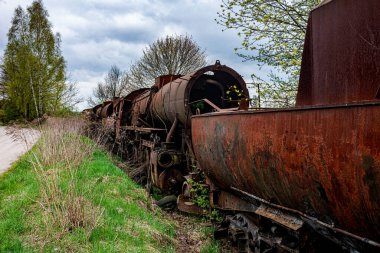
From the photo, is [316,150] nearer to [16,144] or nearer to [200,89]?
[200,89]

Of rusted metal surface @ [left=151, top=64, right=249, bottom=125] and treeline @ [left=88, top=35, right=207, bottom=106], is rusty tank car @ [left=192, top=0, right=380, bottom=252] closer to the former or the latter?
rusted metal surface @ [left=151, top=64, right=249, bottom=125]

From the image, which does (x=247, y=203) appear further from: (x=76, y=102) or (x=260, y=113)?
(x=76, y=102)

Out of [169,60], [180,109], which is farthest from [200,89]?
[169,60]

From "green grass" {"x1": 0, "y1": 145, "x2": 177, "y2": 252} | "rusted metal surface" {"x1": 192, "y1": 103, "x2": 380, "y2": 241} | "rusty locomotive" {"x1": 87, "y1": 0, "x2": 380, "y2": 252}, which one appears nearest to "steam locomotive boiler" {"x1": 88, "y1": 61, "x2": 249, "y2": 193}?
"green grass" {"x1": 0, "y1": 145, "x2": 177, "y2": 252}

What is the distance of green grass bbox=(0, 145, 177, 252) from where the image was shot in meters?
4.13

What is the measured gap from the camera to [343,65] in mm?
3039

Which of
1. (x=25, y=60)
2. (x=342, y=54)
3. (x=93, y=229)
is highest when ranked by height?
(x=25, y=60)

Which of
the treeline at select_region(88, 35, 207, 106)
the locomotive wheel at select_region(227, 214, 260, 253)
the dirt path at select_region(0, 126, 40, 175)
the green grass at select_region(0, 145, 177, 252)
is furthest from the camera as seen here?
the treeline at select_region(88, 35, 207, 106)

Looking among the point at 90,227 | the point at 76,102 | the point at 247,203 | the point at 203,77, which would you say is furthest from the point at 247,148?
the point at 76,102

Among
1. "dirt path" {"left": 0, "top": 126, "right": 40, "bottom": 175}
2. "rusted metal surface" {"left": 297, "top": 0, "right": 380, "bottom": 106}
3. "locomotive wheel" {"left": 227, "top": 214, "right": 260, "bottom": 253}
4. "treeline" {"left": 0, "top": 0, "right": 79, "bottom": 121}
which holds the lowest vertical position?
"locomotive wheel" {"left": 227, "top": 214, "right": 260, "bottom": 253}

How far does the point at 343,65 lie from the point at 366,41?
11.5 inches

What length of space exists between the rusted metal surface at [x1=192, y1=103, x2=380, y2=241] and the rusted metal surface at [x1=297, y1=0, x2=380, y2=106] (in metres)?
0.37

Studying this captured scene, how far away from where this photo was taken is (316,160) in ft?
8.93

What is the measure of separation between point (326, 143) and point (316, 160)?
19 cm
